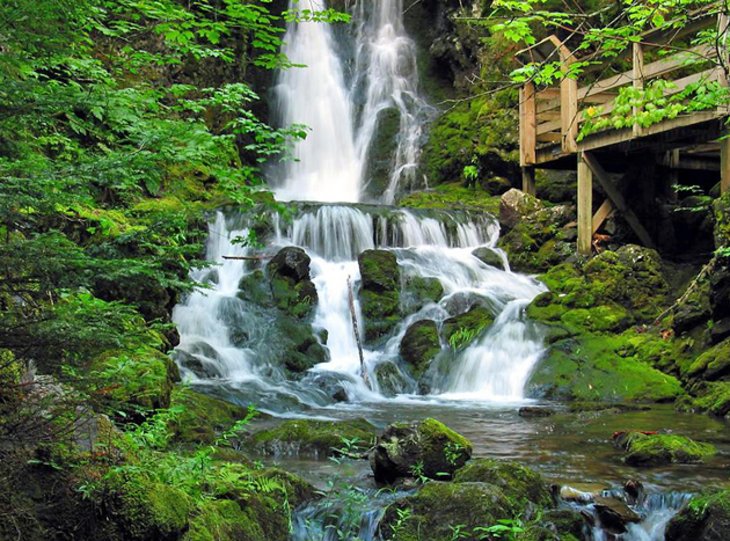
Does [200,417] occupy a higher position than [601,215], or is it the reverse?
[601,215]

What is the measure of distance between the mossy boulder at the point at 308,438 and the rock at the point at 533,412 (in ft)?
7.94

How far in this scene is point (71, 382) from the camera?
3.08 meters

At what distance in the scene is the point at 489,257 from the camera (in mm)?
14734

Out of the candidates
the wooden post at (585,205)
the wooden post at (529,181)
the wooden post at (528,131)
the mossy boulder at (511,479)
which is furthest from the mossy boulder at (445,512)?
the wooden post at (529,181)

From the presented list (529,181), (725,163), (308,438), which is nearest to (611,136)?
(725,163)

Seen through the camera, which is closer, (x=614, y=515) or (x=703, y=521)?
(x=703, y=521)

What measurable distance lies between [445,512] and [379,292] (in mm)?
8851

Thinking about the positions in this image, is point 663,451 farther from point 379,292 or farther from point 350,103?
point 350,103

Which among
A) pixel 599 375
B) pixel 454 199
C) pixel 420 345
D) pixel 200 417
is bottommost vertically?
pixel 200 417

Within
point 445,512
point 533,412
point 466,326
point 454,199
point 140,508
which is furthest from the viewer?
point 454,199

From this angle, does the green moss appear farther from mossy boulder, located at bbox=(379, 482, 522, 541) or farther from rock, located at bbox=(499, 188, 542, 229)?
mossy boulder, located at bbox=(379, 482, 522, 541)

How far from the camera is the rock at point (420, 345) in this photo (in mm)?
11406

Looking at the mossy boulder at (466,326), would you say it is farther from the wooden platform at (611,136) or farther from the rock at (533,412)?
the wooden platform at (611,136)

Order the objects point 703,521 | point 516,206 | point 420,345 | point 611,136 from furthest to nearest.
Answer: point 516,206 → point 611,136 → point 420,345 → point 703,521
